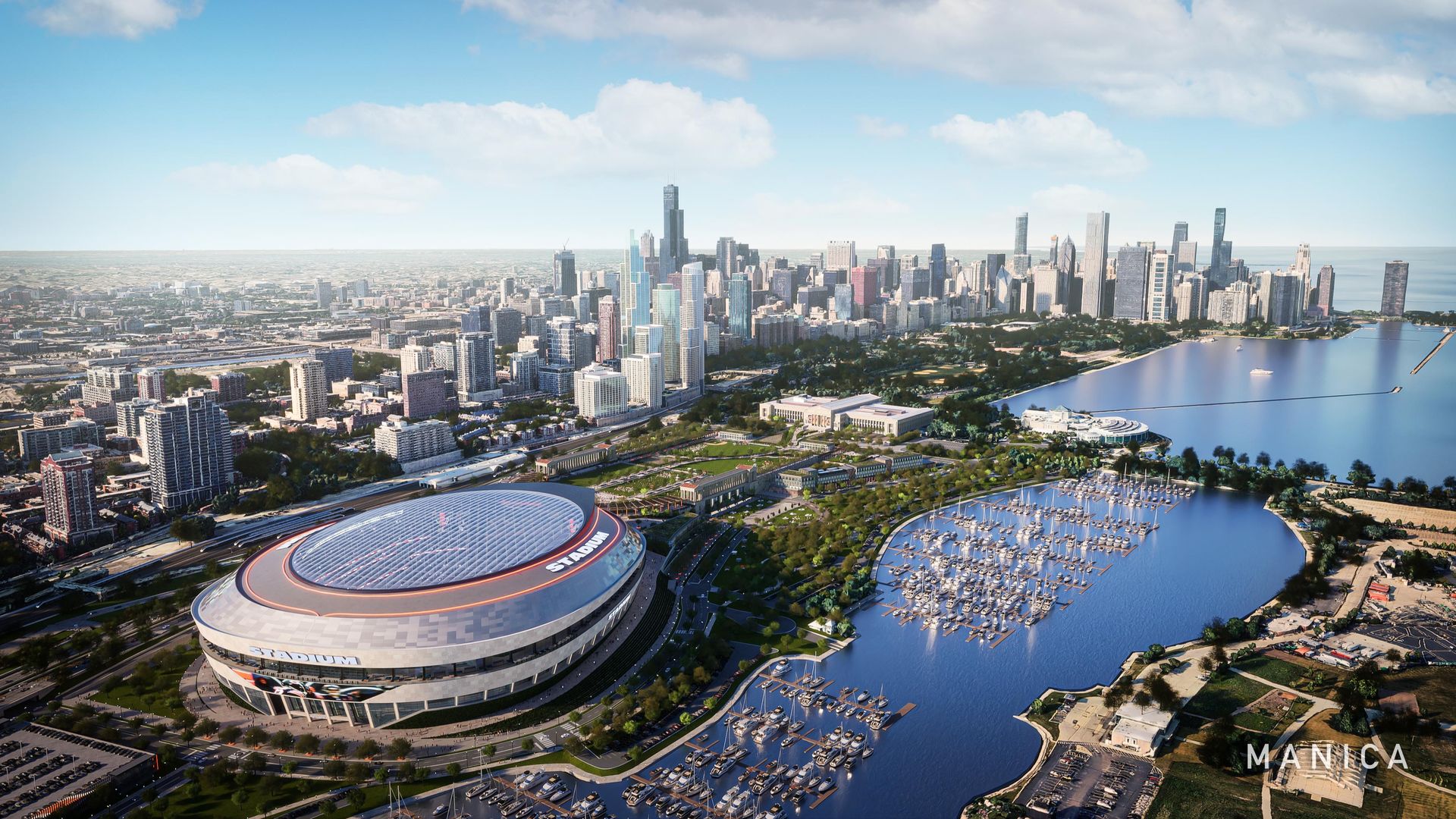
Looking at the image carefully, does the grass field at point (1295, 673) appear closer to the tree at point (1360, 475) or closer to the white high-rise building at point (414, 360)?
the tree at point (1360, 475)

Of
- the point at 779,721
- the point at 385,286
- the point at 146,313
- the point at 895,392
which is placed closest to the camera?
the point at 779,721

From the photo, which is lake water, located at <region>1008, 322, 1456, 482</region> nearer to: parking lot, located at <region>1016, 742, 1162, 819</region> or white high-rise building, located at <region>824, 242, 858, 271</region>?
parking lot, located at <region>1016, 742, 1162, 819</region>

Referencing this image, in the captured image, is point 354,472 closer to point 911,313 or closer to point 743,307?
point 743,307

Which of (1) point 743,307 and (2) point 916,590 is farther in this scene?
(1) point 743,307

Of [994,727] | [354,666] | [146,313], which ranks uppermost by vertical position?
[146,313]

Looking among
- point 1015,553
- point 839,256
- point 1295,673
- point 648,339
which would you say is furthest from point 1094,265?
point 1295,673

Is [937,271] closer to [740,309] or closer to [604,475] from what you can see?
[740,309]

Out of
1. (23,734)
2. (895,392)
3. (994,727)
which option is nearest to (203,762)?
(23,734)
